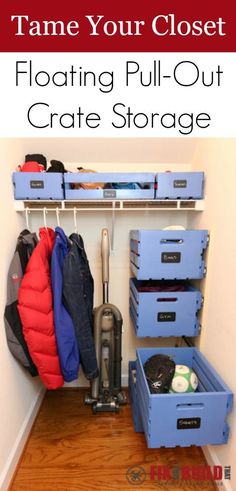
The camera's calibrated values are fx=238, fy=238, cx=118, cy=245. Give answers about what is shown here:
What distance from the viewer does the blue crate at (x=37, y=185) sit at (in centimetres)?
123

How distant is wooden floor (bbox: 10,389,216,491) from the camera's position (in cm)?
113

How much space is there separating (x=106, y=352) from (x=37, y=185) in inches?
42.9

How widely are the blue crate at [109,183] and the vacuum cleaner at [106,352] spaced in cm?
25

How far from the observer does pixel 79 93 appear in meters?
1.16

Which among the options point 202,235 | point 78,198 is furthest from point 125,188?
point 202,235

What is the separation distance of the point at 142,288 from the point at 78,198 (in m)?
0.64

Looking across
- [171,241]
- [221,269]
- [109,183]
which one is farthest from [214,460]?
[109,183]

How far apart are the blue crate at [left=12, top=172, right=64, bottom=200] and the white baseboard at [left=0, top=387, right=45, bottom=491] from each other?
4.11ft

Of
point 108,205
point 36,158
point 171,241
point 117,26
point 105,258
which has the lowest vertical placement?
point 105,258

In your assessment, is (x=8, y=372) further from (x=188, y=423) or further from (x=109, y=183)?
(x=109, y=183)

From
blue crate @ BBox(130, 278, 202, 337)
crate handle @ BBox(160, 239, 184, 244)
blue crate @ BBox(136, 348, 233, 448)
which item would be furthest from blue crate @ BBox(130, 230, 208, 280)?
blue crate @ BBox(136, 348, 233, 448)

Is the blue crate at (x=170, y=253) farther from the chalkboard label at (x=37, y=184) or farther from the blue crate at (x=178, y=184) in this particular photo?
the chalkboard label at (x=37, y=184)

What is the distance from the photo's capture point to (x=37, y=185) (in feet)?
4.07

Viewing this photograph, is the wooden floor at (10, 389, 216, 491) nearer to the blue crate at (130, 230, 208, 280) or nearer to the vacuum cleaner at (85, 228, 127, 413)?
the vacuum cleaner at (85, 228, 127, 413)
